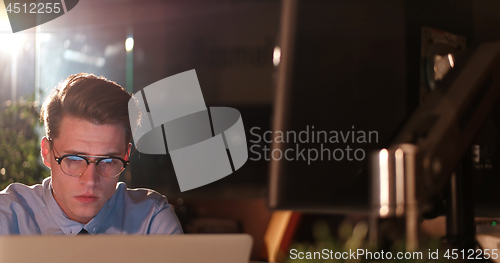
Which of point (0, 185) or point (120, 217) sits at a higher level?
point (0, 185)

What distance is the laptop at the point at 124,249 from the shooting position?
0.94 meters

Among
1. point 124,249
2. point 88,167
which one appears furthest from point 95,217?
point 124,249

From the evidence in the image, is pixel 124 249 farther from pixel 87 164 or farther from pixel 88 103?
pixel 88 103

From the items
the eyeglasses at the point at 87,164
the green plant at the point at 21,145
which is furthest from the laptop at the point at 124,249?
the green plant at the point at 21,145

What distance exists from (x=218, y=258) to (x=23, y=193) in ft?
4.17

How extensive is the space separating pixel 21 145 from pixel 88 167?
1.18 feet

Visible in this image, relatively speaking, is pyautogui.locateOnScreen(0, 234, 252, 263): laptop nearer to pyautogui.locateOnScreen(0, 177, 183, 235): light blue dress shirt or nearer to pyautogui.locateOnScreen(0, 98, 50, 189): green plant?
pyautogui.locateOnScreen(0, 177, 183, 235): light blue dress shirt

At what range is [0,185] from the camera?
189 centimetres

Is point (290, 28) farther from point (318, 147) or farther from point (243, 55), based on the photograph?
point (318, 147)

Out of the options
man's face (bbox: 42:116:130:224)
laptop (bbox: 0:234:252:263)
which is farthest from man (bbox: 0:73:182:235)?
laptop (bbox: 0:234:252:263)

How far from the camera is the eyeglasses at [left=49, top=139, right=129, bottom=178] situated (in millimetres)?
1794

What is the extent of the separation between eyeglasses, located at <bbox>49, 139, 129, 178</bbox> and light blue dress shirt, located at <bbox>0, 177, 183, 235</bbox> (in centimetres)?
8

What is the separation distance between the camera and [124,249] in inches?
37.8

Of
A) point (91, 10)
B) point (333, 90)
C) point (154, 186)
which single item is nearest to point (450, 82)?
point (333, 90)
